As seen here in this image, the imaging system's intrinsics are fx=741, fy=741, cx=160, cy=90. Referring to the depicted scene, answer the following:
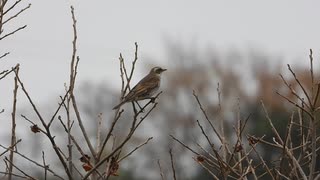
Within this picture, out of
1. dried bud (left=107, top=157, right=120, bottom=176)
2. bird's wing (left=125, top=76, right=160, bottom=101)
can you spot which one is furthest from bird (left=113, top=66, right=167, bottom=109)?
dried bud (left=107, top=157, right=120, bottom=176)

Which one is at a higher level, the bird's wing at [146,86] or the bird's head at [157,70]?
the bird's head at [157,70]

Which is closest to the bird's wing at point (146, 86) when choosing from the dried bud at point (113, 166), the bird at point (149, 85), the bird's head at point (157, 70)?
the bird at point (149, 85)

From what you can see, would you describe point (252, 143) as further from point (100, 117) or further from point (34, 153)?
point (34, 153)

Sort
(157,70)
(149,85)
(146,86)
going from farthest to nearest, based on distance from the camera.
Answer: (157,70) → (149,85) → (146,86)

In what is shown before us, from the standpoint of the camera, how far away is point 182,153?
90.7 ft

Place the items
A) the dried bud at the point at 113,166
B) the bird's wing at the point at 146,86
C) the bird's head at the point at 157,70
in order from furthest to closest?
the bird's head at the point at 157,70, the bird's wing at the point at 146,86, the dried bud at the point at 113,166

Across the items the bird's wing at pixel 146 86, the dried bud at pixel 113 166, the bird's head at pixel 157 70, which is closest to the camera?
the dried bud at pixel 113 166

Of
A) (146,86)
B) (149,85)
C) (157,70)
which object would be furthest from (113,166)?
(157,70)

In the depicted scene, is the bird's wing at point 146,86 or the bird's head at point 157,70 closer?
the bird's wing at point 146,86

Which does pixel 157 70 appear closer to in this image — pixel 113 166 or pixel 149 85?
pixel 149 85

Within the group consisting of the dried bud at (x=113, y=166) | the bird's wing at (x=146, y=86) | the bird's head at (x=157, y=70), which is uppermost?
the bird's head at (x=157, y=70)

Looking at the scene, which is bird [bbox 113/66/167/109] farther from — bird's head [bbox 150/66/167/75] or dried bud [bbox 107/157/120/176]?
dried bud [bbox 107/157/120/176]

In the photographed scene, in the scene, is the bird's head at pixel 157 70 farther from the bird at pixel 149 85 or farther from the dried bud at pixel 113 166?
the dried bud at pixel 113 166

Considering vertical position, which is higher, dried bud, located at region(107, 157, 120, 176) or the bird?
the bird
